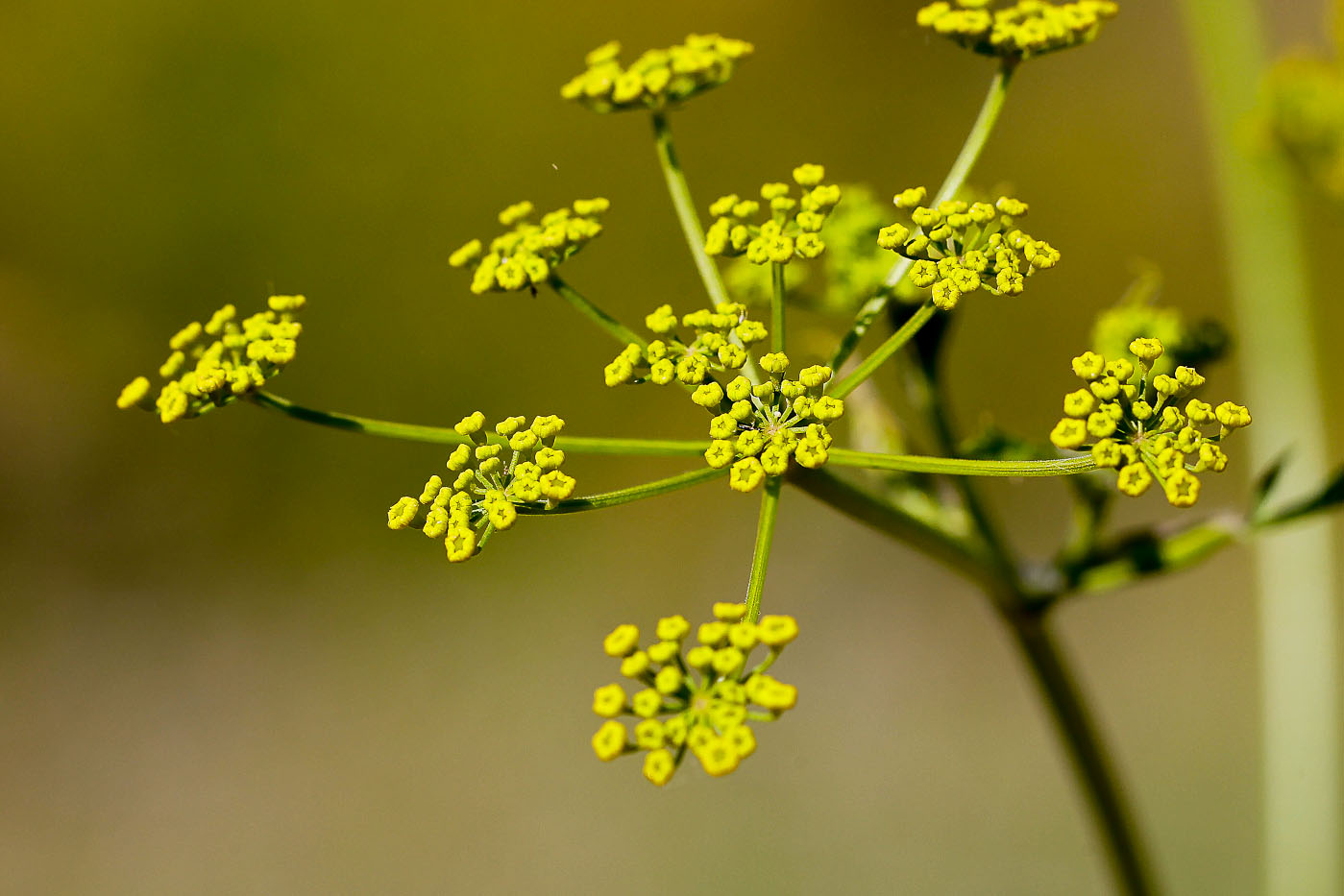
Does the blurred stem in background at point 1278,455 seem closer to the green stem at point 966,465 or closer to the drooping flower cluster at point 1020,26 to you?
the drooping flower cluster at point 1020,26

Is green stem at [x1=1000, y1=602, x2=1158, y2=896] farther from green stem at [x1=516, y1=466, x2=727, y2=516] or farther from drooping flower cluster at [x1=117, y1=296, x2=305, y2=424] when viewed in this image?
drooping flower cluster at [x1=117, y1=296, x2=305, y2=424]

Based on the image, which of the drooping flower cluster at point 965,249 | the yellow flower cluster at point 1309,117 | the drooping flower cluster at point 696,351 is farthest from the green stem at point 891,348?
the yellow flower cluster at point 1309,117

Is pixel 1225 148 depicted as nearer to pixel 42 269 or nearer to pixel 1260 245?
pixel 1260 245

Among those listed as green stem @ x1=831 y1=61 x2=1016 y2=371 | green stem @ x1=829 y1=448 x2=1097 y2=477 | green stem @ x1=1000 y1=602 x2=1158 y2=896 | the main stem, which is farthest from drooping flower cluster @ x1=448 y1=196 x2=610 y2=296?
green stem @ x1=1000 y1=602 x2=1158 y2=896

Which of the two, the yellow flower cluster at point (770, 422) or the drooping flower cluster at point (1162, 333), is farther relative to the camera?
the drooping flower cluster at point (1162, 333)

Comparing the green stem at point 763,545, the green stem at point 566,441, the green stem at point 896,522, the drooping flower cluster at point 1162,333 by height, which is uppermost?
the drooping flower cluster at point 1162,333

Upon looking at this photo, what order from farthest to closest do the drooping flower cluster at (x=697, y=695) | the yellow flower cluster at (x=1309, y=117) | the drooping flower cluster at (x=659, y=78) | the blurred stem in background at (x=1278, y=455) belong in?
the blurred stem in background at (x=1278, y=455), the yellow flower cluster at (x=1309, y=117), the drooping flower cluster at (x=659, y=78), the drooping flower cluster at (x=697, y=695)

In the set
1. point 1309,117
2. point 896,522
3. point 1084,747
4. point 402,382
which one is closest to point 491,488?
point 896,522

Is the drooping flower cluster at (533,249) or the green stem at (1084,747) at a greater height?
the drooping flower cluster at (533,249)
